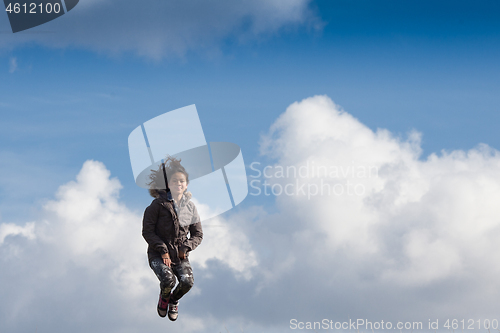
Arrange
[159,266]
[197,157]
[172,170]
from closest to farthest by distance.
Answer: [159,266] → [172,170] → [197,157]

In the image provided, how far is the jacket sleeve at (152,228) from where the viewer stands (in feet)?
31.0

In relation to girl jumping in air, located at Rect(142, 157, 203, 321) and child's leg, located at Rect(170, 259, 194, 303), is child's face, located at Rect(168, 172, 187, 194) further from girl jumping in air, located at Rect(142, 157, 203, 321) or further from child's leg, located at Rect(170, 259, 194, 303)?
child's leg, located at Rect(170, 259, 194, 303)

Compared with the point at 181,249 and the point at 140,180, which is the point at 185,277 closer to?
the point at 181,249

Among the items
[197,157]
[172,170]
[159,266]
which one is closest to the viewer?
[159,266]

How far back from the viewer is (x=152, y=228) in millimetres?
9617

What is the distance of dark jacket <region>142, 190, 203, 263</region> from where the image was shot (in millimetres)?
9555

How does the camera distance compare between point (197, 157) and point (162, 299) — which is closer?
point (162, 299)

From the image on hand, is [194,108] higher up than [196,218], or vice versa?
[194,108]

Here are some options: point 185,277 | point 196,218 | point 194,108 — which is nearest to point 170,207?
point 196,218

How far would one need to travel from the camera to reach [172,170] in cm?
998

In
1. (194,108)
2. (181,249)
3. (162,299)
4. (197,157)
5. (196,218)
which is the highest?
(194,108)

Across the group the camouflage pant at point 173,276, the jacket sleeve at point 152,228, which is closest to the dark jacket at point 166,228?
the jacket sleeve at point 152,228

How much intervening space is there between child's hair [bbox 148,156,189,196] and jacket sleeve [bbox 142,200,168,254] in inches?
16.0

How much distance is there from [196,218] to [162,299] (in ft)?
6.52
